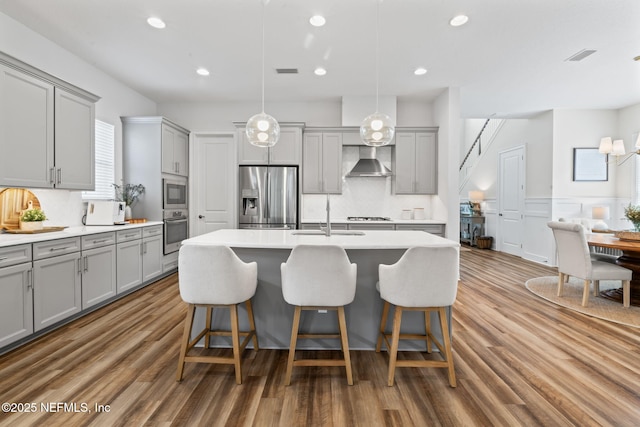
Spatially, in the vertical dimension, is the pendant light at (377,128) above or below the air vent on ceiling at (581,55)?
below

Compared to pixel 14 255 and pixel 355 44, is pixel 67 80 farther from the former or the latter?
pixel 355 44

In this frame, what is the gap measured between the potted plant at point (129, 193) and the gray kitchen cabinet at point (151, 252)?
1.33ft

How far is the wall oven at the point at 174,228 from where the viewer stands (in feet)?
16.4

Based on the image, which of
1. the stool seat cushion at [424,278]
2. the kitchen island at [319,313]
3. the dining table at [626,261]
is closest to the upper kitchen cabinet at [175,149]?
the kitchen island at [319,313]

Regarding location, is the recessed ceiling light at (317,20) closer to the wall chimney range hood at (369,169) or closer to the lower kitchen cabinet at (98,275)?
the wall chimney range hood at (369,169)

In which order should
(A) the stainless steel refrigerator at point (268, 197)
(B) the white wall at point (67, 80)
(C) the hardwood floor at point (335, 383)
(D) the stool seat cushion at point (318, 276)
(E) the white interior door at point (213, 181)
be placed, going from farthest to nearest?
(E) the white interior door at point (213, 181), (A) the stainless steel refrigerator at point (268, 197), (B) the white wall at point (67, 80), (D) the stool seat cushion at point (318, 276), (C) the hardwood floor at point (335, 383)

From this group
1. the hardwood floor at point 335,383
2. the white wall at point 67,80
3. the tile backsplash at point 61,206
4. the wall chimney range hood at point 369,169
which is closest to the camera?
the hardwood floor at point 335,383

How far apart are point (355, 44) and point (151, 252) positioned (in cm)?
382

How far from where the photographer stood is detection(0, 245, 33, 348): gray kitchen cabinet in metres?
2.49

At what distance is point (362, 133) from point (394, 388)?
2085mm

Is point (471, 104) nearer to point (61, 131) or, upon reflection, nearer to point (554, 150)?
point (554, 150)

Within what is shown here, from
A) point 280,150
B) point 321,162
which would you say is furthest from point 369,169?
point 280,150

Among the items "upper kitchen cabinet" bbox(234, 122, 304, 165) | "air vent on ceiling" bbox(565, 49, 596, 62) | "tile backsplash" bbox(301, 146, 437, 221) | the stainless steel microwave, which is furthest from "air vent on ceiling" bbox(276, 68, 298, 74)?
"air vent on ceiling" bbox(565, 49, 596, 62)

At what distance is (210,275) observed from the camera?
2125 mm
